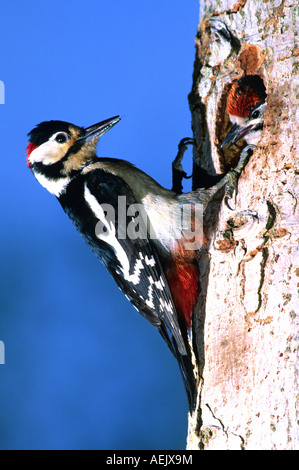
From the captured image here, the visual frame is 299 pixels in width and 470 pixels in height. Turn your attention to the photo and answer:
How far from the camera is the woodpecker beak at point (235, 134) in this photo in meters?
1.96

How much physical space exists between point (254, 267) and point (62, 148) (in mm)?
1170

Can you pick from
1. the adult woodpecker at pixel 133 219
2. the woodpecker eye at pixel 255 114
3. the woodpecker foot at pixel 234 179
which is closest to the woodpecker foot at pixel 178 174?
the adult woodpecker at pixel 133 219

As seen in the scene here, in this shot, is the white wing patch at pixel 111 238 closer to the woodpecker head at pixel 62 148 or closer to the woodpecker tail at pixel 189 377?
the woodpecker head at pixel 62 148

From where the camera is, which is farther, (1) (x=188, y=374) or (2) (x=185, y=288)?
(2) (x=185, y=288)

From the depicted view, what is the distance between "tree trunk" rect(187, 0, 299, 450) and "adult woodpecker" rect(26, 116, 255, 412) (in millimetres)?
120

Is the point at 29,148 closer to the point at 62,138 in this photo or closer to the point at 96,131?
the point at 62,138

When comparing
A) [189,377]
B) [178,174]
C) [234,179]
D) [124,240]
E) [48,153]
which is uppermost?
[48,153]

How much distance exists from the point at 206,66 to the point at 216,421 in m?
1.30

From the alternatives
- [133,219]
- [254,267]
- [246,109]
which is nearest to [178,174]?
[133,219]

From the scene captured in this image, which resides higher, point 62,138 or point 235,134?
point 62,138

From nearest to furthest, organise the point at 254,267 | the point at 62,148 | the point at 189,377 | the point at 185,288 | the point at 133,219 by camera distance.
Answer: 1. the point at 254,267
2. the point at 189,377
3. the point at 185,288
4. the point at 133,219
5. the point at 62,148

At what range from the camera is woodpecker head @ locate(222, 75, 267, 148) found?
6.42 feet

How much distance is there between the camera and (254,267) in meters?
1.57
